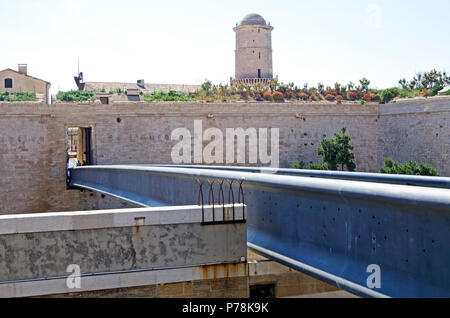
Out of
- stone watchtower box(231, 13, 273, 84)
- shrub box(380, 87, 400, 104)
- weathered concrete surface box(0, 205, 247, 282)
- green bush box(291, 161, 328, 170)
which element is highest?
stone watchtower box(231, 13, 273, 84)

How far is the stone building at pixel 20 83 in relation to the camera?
47656mm

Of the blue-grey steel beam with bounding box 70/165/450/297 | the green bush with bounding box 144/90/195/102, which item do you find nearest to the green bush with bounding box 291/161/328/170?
the green bush with bounding box 144/90/195/102

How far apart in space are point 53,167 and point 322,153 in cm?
1210

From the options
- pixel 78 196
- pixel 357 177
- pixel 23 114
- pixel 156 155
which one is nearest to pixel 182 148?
pixel 156 155

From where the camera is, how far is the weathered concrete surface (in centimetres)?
536

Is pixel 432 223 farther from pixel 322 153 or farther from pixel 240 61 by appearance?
pixel 240 61

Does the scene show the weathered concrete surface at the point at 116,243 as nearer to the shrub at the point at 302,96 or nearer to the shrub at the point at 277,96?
the shrub at the point at 277,96

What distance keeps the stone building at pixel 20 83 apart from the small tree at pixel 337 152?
2978cm

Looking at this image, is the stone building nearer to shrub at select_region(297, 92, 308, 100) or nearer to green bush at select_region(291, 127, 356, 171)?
shrub at select_region(297, 92, 308, 100)

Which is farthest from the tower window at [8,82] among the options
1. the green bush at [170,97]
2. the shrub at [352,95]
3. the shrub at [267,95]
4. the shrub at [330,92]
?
the shrub at [352,95]

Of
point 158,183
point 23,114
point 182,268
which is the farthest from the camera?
point 23,114

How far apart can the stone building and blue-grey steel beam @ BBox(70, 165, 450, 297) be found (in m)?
44.6

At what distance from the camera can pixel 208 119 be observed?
2600 centimetres

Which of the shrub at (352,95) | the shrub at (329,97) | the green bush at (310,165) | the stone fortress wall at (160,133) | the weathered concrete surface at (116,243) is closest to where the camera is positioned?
the weathered concrete surface at (116,243)
